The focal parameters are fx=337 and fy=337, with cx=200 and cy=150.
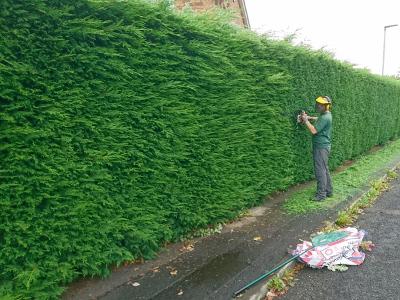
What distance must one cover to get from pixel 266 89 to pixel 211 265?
149 inches

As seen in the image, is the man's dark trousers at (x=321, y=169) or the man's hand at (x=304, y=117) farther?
the man's hand at (x=304, y=117)

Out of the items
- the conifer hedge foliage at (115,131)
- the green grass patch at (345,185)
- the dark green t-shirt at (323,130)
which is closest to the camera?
the conifer hedge foliage at (115,131)

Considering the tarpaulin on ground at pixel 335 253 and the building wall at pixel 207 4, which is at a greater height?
the building wall at pixel 207 4

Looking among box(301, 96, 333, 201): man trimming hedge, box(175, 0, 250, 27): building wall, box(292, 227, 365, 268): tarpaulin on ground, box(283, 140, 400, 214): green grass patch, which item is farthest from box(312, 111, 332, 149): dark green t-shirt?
box(175, 0, 250, 27): building wall

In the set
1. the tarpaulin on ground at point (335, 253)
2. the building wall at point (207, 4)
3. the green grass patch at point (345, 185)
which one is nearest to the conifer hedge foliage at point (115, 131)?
the green grass patch at point (345, 185)

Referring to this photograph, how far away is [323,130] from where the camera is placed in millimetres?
7117

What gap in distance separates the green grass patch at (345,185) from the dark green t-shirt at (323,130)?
3.83 ft

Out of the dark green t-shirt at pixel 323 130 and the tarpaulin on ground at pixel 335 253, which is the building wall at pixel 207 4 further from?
the tarpaulin on ground at pixel 335 253

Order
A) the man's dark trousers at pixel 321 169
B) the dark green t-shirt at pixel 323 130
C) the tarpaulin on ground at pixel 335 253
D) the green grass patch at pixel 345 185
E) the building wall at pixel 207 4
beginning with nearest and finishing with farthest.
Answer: the tarpaulin on ground at pixel 335 253, the green grass patch at pixel 345 185, the dark green t-shirt at pixel 323 130, the man's dark trousers at pixel 321 169, the building wall at pixel 207 4

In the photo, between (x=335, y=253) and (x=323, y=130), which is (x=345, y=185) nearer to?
(x=323, y=130)

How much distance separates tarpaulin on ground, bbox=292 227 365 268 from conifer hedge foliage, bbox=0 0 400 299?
5.32ft

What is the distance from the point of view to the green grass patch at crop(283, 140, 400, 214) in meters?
6.78

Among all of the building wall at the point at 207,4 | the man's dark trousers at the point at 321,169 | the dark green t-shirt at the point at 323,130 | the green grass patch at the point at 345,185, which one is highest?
the building wall at the point at 207,4

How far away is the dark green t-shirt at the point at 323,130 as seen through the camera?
23.0 feet
